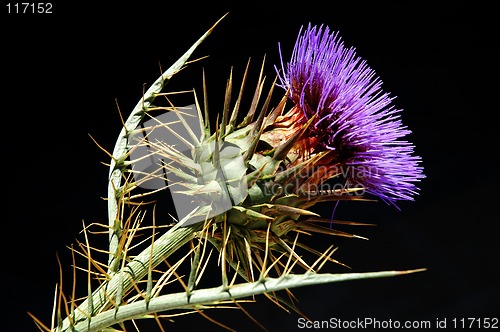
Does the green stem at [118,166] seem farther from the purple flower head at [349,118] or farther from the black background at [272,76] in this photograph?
the black background at [272,76]

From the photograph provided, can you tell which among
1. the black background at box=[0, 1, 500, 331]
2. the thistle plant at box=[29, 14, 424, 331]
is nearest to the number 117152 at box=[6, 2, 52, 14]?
the black background at box=[0, 1, 500, 331]

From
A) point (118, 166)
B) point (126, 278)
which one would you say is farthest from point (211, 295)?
point (118, 166)

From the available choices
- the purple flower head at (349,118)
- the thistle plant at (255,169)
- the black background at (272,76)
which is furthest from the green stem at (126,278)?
the black background at (272,76)

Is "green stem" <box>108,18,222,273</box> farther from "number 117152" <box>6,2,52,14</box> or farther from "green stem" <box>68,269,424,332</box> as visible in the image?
"number 117152" <box>6,2,52,14</box>

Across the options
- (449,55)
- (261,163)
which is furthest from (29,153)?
(449,55)

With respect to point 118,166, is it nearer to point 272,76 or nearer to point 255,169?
point 255,169

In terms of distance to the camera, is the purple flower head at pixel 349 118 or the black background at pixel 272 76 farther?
the black background at pixel 272 76
